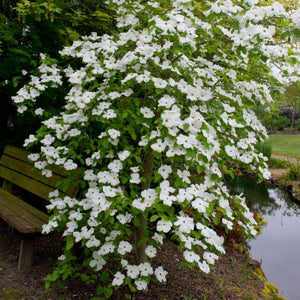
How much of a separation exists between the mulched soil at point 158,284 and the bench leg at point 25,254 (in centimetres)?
6

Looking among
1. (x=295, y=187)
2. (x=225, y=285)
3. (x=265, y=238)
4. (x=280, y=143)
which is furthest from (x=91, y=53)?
(x=280, y=143)

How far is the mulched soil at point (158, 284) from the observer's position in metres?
2.54

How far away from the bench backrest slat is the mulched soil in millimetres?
548

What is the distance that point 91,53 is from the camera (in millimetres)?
2373

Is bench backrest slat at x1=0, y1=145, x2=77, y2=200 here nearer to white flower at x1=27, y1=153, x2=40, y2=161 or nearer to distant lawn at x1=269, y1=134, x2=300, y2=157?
white flower at x1=27, y1=153, x2=40, y2=161

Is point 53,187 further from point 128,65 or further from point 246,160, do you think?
point 246,160

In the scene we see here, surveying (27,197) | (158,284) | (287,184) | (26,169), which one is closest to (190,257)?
(158,284)

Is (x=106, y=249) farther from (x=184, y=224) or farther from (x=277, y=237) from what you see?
(x=277, y=237)

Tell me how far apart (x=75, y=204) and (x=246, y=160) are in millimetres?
1216

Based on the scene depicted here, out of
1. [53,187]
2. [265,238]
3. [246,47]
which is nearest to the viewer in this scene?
[246,47]

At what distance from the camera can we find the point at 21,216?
2.90 meters

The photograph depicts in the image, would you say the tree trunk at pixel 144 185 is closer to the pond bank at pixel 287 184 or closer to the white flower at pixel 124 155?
the white flower at pixel 124 155

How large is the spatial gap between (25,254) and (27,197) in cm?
180

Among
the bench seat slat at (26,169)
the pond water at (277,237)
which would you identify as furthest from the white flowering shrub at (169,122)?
the pond water at (277,237)
